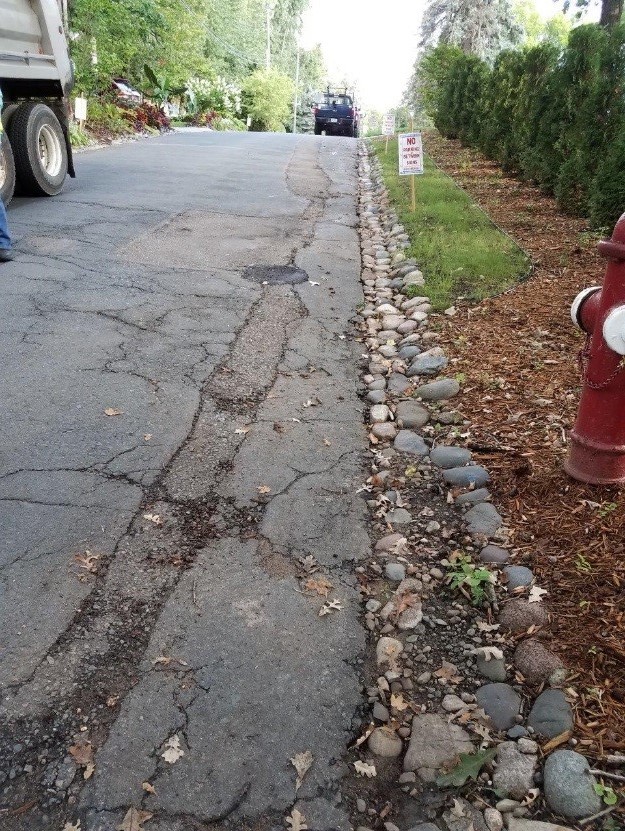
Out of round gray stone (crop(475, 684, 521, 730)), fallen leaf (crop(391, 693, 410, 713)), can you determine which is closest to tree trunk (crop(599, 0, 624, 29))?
round gray stone (crop(475, 684, 521, 730))

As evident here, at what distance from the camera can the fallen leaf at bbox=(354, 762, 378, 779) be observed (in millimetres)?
1965

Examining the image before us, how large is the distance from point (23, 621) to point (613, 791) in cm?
195

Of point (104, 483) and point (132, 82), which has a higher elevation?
point (132, 82)

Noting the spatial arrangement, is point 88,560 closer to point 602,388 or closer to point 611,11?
point 602,388

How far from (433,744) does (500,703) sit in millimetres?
272

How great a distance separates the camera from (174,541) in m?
2.90

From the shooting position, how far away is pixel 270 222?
8852 mm

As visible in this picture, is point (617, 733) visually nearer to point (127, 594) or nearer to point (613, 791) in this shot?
point (613, 791)

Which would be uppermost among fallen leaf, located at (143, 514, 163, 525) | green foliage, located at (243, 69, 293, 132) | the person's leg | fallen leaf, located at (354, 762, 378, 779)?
green foliage, located at (243, 69, 293, 132)

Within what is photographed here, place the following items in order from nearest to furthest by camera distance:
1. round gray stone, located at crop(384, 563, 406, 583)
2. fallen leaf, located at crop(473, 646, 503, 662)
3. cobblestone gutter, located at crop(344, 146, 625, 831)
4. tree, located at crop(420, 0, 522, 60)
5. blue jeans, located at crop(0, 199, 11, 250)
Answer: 1. cobblestone gutter, located at crop(344, 146, 625, 831)
2. fallen leaf, located at crop(473, 646, 503, 662)
3. round gray stone, located at crop(384, 563, 406, 583)
4. blue jeans, located at crop(0, 199, 11, 250)
5. tree, located at crop(420, 0, 522, 60)

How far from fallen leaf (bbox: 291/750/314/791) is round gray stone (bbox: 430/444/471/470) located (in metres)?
1.86

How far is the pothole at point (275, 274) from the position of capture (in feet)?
21.3

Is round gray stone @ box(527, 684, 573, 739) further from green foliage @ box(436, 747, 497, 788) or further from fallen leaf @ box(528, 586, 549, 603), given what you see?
fallen leaf @ box(528, 586, 549, 603)

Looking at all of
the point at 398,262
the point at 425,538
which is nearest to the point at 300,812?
the point at 425,538
